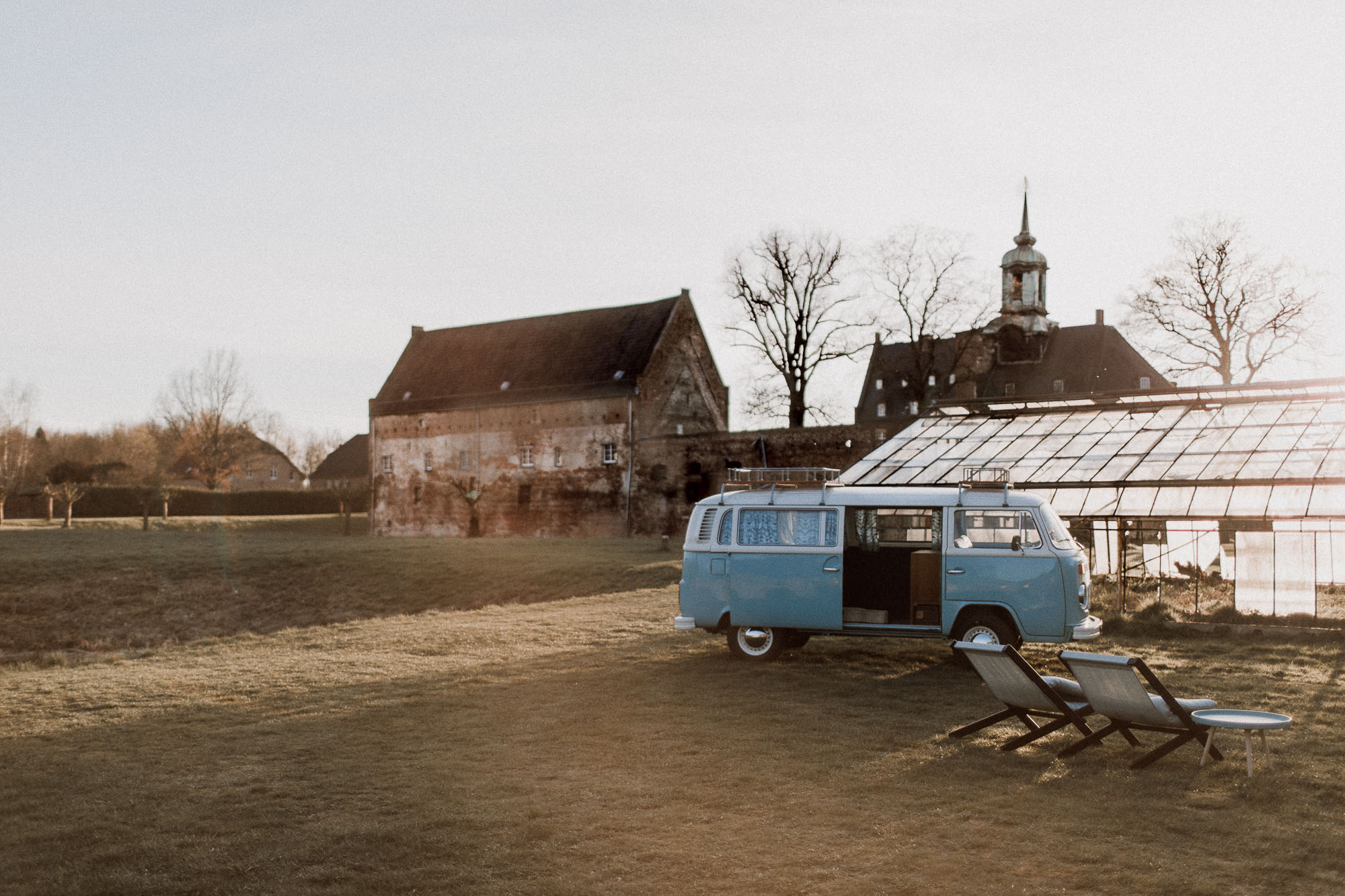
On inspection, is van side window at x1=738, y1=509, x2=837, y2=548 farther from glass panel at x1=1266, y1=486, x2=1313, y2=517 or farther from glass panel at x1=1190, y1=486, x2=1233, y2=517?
glass panel at x1=1266, y1=486, x2=1313, y2=517

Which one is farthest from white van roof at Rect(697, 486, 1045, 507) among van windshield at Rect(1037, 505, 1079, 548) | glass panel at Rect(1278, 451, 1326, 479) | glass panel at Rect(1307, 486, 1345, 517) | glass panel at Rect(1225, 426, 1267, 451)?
glass panel at Rect(1225, 426, 1267, 451)

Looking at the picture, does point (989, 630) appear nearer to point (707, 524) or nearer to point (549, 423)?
point (707, 524)

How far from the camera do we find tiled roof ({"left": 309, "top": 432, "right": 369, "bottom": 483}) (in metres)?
86.4

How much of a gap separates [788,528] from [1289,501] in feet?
31.2

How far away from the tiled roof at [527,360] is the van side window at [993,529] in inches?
1273

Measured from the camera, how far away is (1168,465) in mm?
19000

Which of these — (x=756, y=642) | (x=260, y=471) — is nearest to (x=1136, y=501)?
(x=756, y=642)

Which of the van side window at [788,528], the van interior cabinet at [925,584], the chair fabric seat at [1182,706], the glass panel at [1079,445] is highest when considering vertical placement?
the glass panel at [1079,445]

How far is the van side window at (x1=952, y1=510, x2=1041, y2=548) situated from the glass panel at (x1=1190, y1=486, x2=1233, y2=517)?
261 inches

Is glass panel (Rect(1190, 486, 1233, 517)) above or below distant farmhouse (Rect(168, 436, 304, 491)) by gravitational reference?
below

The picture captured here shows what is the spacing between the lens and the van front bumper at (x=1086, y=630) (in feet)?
39.9

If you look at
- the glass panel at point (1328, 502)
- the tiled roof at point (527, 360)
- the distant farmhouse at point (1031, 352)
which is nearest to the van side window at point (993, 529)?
the glass panel at point (1328, 502)

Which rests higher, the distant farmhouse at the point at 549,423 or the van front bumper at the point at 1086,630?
the distant farmhouse at the point at 549,423

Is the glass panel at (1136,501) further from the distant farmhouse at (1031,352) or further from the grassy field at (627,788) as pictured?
the distant farmhouse at (1031,352)
